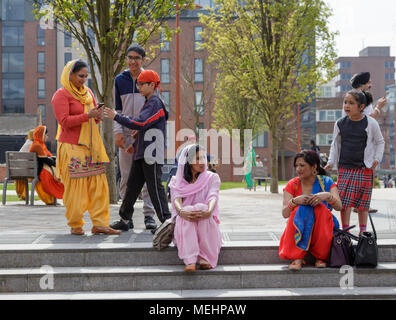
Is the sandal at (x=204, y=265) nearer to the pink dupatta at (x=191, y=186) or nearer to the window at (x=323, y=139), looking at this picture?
the pink dupatta at (x=191, y=186)

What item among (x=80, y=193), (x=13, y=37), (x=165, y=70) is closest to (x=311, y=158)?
(x=80, y=193)

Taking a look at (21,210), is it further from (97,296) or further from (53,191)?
(97,296)

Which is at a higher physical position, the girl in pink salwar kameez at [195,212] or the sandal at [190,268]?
the girl in pink salwar kameez at [195,212]

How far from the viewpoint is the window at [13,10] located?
61.4m

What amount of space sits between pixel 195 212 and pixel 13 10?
6313cm

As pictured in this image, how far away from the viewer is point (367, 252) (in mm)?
5258

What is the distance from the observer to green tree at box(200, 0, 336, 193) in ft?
60.5

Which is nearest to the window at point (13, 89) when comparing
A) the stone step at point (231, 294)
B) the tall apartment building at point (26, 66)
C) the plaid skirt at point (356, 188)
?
the tall apartment building at point (26, 66)

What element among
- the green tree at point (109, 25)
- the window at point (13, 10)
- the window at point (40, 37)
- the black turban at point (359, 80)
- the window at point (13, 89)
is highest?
the window at point (13, 10)

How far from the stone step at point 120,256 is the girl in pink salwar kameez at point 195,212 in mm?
234

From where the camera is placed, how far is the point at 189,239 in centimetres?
532

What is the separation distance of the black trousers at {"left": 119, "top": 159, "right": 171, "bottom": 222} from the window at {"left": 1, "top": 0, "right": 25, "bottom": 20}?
59639mm

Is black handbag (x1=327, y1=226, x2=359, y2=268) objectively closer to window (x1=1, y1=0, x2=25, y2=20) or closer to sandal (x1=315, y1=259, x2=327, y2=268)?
sandal (x1=315, y1=259, x2=327, y2=268)

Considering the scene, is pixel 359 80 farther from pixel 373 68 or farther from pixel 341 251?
pixel 373 68
